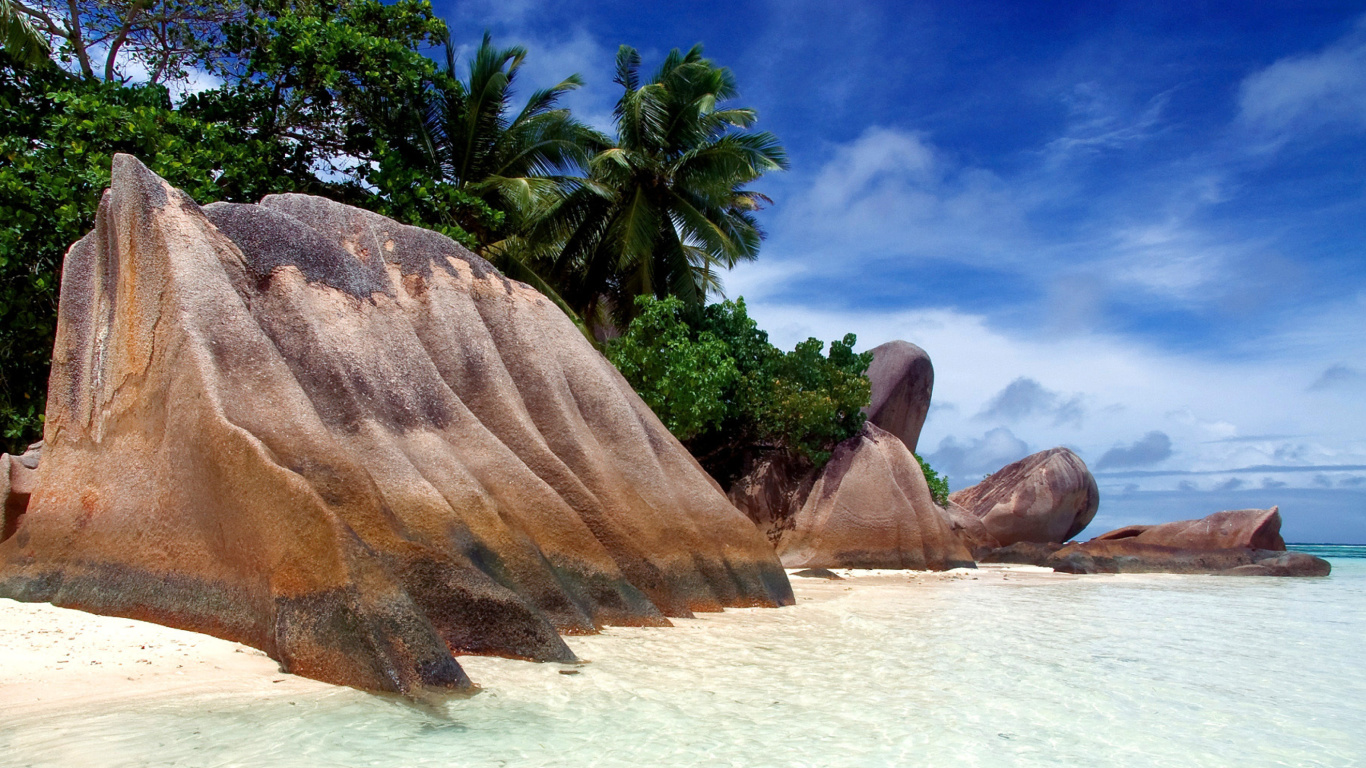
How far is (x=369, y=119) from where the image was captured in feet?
53.7

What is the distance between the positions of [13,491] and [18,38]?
10524 mm

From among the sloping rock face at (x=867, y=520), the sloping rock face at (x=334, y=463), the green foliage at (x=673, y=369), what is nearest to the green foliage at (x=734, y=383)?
the green foliage at (x=673, y=369)

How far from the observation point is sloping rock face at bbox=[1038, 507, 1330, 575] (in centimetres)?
2003

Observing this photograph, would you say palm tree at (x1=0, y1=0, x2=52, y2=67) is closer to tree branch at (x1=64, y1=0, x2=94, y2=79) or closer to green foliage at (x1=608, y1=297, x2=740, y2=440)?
tree branch at (x1=64, y1=0, x2=94, y2=79)

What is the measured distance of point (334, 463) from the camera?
5.47 meters

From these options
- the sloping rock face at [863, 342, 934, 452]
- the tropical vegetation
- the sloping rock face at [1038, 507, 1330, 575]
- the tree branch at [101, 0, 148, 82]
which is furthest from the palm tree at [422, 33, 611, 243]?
the sloping rock face at [1038, 507, 1330, 575]

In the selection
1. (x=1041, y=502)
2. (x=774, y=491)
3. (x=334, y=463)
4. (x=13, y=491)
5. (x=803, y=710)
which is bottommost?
(x=803, y=710)

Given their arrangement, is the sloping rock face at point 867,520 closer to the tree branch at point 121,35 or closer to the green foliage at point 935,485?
the green foliage at point 935,485

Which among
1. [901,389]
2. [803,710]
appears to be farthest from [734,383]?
[803,710]

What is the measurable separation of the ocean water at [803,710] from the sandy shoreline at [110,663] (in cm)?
14

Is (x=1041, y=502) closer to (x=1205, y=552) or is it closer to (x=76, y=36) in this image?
(x=1205, y=552)

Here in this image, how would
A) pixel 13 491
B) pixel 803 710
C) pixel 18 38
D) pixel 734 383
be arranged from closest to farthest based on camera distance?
1. pixel 803 710
2. pixel 13 491
3. pixel 18 38
4. pixel 734 383

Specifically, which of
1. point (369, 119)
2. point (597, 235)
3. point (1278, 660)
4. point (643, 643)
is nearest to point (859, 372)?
point (597, 235)

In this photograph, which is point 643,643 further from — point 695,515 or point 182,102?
point 182,102
